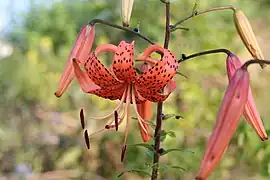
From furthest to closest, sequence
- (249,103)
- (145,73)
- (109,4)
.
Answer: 1. (109,4)
2. (145,73)
3. (249,103)

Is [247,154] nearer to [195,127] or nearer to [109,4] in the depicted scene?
[195,127]

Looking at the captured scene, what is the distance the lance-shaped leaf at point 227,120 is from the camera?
29.5 inches

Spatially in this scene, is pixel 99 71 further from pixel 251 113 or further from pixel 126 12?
pixel 251 113

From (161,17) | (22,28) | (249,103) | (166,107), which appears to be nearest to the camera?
(249,103)

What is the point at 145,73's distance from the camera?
3.57ft

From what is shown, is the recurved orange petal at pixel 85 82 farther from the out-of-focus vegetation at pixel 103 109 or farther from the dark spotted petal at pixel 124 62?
the out-of-focus vegetation at pixel 103 109

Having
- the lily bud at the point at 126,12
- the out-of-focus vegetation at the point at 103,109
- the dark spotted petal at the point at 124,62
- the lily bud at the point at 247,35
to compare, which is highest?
the lily bud at the point at 126,12

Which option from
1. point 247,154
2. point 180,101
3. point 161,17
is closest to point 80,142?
point 180,101

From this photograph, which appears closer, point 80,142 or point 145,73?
point 145,73

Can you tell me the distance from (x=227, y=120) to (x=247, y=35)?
321 mm

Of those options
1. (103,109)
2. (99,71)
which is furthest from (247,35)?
(103,109)

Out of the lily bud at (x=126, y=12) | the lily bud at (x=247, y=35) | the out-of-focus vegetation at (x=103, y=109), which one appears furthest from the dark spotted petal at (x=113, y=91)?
the out-of-focus vegetation at (x=103, y=109)

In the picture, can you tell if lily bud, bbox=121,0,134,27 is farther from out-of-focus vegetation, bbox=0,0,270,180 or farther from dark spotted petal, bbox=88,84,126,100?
out-of-focus vegetation, bbox=0,0,270,180

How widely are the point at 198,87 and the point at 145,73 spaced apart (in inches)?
56.3
